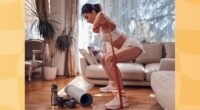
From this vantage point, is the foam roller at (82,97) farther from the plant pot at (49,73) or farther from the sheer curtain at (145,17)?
the sheer curtain at (145,17)

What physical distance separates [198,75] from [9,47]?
26.3 inches

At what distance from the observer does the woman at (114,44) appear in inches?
118

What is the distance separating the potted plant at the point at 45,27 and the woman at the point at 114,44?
6.68 ft

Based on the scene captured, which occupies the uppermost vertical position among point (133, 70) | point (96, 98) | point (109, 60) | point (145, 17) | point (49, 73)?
point (145, 17)

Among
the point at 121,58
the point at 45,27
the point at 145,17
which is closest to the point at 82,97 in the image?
the point at 121,58

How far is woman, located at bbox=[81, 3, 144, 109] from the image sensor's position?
300 cm

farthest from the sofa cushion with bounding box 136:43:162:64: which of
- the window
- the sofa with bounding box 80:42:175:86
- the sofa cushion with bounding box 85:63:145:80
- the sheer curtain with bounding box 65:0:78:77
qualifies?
the sheer curtain with bounding box 65:0:78:77

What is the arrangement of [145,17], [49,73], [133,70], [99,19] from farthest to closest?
1. [145,17]
2. [49,73]
3. [133,70]
4. [99,19]

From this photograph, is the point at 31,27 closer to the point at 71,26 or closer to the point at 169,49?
the point at 71,26

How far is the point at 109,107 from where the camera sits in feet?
9.61

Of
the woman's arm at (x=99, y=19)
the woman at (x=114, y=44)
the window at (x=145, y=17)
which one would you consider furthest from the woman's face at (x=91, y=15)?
the window at (x=145, y=17)

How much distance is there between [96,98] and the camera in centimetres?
345

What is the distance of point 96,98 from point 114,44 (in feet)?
2.56

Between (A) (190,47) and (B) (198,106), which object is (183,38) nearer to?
(A) (190,47)
